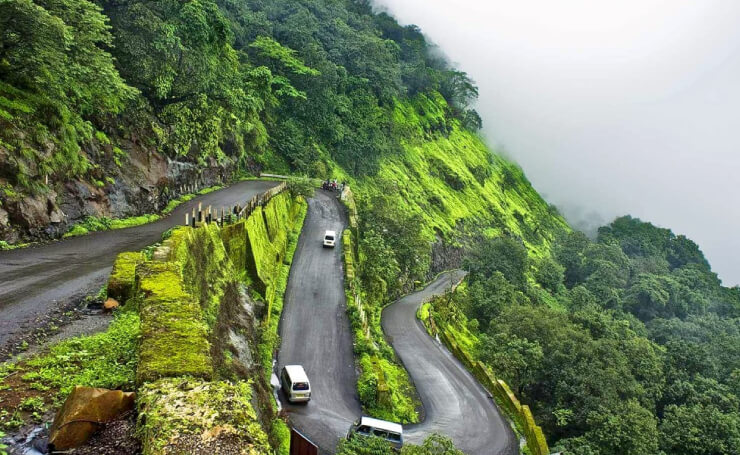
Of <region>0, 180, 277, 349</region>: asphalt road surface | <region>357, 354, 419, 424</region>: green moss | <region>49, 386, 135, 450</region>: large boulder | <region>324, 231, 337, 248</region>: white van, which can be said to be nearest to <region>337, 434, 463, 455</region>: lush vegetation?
<region>357, 354, 419, 424</region>: green moss

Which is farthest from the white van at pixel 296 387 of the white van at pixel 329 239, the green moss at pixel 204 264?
the white van at pixel 329 239

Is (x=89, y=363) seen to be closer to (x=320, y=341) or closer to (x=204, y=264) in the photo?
(x=204, y=264)

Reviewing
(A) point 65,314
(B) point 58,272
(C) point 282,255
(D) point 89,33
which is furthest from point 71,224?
(C) point 282,255

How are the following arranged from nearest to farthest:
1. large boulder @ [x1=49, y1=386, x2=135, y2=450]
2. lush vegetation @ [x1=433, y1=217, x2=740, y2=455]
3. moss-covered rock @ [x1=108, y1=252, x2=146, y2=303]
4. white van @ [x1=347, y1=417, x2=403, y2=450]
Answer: large boulder @ [x1=49, y1=386, x2=135, y2=450] < moss-covered rock @ [x1=108, y1=252, x2=146, y2=303] < white van @ [x1=347, y1=417, x2=403, y2=450] < lush vegetation @ [x1=433, y1=217, x2=740, y2=455]

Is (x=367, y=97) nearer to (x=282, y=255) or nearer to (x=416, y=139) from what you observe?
(x=416, y=139)

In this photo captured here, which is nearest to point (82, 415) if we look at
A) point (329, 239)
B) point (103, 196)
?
point (103, 196)

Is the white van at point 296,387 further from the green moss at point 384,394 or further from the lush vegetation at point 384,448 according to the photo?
the lush vegetation at point 384,448

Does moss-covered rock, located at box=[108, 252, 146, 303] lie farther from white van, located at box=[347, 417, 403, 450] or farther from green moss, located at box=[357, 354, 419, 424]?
green moss, located at box=[357, 354, 419, 424]
